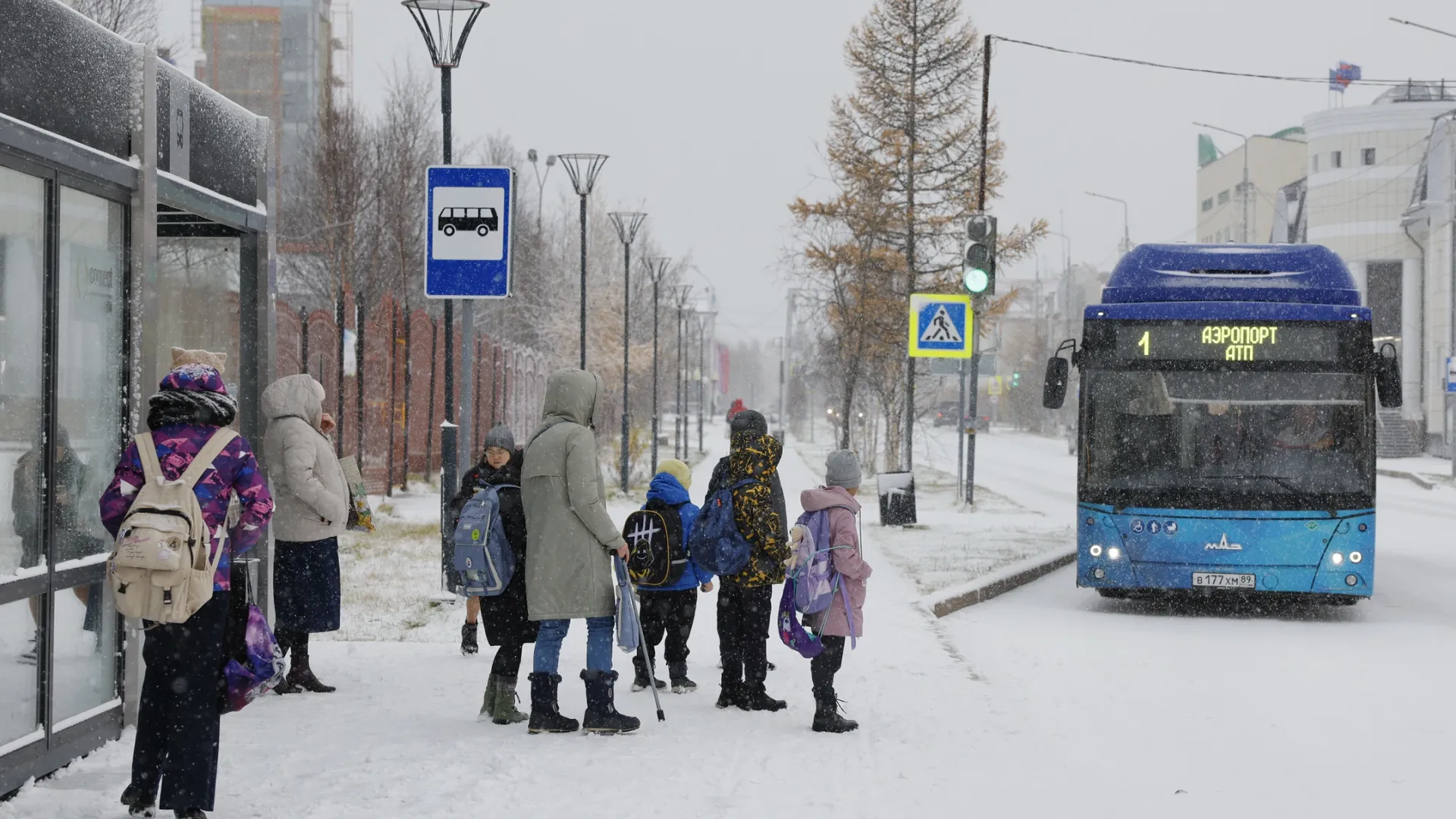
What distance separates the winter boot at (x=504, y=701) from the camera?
7.77 metres

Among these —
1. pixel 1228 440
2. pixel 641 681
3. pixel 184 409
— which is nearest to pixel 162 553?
pixel 184 409

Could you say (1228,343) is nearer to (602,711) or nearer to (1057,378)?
(1057,378)

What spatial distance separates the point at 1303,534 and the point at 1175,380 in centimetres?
161

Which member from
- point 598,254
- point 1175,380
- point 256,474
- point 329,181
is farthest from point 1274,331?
point 598,254

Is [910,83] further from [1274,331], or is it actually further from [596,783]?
[596,783]

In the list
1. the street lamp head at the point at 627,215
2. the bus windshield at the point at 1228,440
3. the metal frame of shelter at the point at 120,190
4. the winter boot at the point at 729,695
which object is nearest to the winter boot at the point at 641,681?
the winter boot at the point at 729,695

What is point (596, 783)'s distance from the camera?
6473mm

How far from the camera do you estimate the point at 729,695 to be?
27.6 feet

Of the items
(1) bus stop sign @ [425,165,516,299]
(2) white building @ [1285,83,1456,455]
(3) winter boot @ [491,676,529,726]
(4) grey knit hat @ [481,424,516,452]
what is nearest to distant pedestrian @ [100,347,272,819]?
(3) winter boot @ [491,676,529,726]

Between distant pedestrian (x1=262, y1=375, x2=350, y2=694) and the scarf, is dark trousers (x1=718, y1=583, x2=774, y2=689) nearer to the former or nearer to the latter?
distant pedestrian (x1=262, y1=375, x2=350, y2=694)

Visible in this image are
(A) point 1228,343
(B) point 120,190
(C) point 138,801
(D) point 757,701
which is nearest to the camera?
(C) point 138,801

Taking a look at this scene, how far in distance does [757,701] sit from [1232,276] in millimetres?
7003

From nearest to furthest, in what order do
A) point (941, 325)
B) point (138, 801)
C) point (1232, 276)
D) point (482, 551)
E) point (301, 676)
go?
point (138, 801) < point (482, 551) < point (301, 676) < point (1232, 276) < point (941, 325)

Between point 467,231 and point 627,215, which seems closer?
point 467,231
